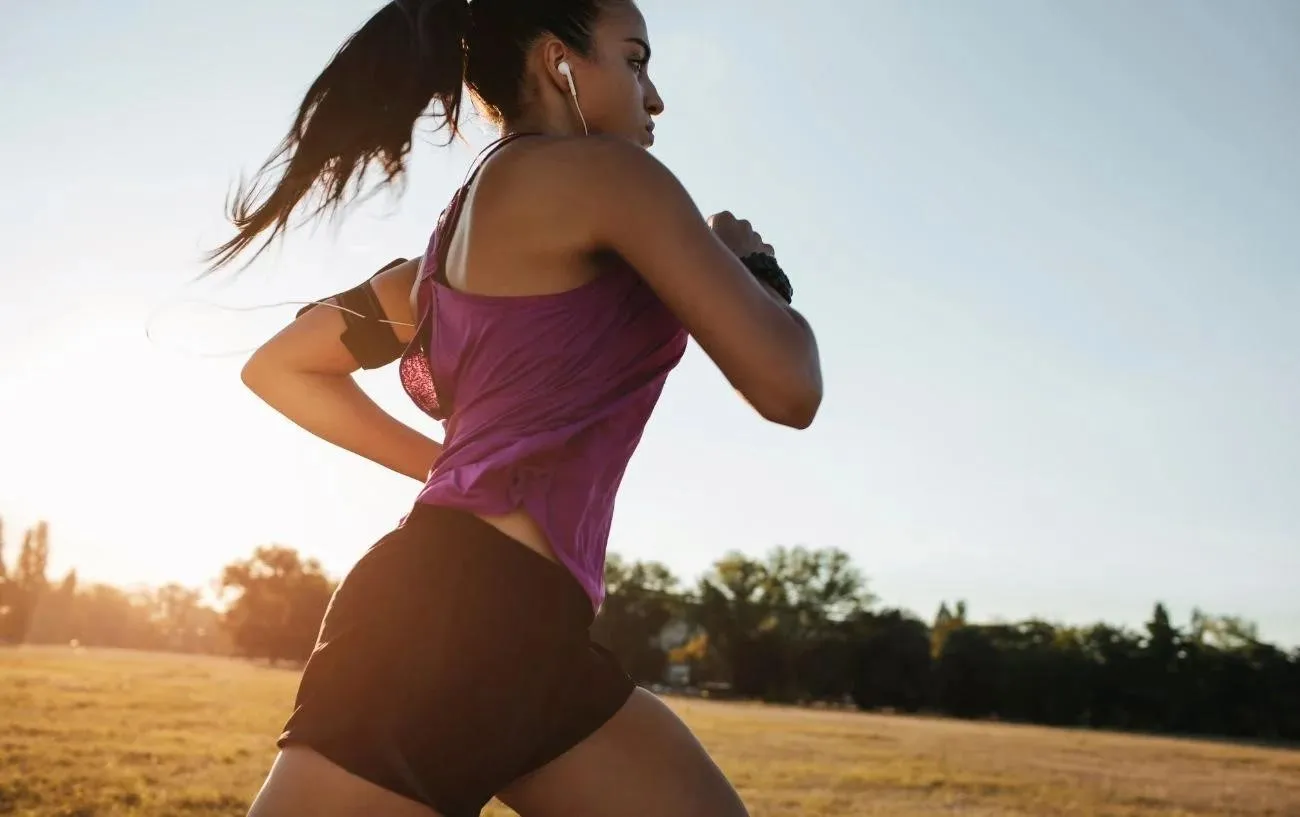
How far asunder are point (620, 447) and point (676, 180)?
0.40 meters

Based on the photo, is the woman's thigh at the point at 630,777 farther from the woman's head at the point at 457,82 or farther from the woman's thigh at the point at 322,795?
the woman's head at the point at 457,82

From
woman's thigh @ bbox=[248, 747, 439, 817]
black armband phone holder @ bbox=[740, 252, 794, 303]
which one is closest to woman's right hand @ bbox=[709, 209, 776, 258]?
black armband phone holder @ bbox=[740, 252, 794, 303]

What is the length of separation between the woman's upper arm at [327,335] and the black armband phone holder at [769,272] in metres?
0.68

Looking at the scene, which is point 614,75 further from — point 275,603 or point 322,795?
point 275,603

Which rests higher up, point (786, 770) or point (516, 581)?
point (516, 581)

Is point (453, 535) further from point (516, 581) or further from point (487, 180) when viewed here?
point (487, 180)

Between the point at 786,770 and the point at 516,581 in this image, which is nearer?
the point at 516,581

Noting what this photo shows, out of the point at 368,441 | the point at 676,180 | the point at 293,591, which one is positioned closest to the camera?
the point at 676,180

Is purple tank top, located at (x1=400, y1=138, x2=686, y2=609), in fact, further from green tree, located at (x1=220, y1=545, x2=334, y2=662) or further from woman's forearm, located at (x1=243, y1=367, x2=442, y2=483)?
green tree, located at (x1=220, y1=545, x2=334, y2=662)

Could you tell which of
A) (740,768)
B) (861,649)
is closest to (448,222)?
(740,768)

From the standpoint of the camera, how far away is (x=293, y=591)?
69.8 m

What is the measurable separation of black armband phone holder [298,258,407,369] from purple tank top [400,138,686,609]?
1.41 feet

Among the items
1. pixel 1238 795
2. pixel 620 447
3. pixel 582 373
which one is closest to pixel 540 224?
pixel 582 373

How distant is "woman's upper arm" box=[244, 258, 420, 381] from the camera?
211 centimetres
